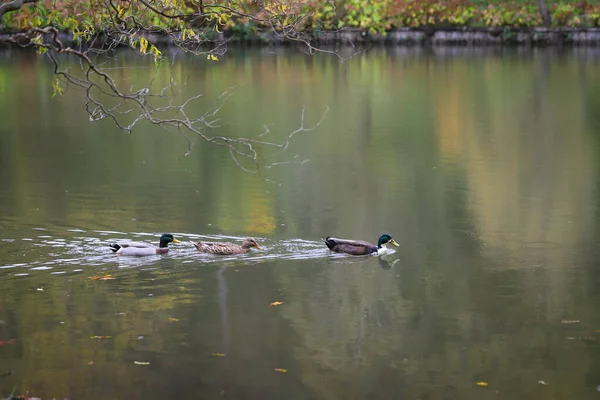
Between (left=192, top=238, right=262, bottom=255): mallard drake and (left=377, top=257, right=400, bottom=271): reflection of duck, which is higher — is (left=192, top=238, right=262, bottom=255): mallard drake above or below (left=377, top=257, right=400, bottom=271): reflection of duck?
above

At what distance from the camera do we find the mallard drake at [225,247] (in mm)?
9766

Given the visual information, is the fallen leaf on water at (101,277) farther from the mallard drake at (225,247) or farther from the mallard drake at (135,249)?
the mallard drake at (225,247)

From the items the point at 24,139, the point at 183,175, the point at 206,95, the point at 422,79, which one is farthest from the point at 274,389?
the point at 422,79

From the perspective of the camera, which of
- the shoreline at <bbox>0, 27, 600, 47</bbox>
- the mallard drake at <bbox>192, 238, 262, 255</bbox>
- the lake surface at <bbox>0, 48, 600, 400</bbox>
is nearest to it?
the lake surface at <bbox>0, 48, 600, 400</bbox>

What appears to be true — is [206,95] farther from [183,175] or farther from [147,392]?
[147,392]

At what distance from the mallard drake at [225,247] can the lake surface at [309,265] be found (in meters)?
0.09

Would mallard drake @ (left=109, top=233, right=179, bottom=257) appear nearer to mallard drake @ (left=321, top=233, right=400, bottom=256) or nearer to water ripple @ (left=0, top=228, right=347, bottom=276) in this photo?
water ripple @ (left=0, top=228, right=347, bottom=276)

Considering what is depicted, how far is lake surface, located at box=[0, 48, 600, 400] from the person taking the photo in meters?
6.85

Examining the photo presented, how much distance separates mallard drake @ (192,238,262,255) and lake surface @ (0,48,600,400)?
9cm

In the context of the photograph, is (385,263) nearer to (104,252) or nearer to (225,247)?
(225,247)

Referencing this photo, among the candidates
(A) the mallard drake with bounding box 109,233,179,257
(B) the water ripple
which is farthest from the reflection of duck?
(A) the mallard drake with bounding box 109,233,179,257

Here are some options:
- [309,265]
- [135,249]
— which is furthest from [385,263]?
[135,249]

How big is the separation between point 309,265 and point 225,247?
0.75 m

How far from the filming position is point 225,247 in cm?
978
